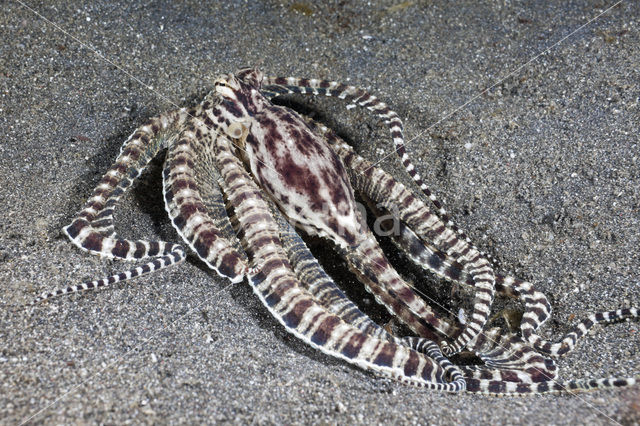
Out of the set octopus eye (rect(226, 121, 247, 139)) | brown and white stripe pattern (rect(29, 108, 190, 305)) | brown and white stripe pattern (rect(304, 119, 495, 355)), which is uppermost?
brown and white stripe pattern (rect(304, 119, 495, 355))

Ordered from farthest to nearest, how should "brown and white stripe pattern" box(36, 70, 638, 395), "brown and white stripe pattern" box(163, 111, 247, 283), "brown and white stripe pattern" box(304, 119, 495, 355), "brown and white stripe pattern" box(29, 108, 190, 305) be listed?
"brown and white stripe pattern" box(304, 119, 495, 355) → "brown and white stripe pattern" box(29, 108, 190, 305) → "brown and white stripe pattern" box(163, 111, 247, 283) → "brown and white stripe pattern" box(36, 70, 638, 395)

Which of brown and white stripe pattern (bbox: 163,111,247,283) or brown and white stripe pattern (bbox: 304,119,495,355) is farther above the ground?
brown and white stripe pattern (bbox: 304,119,495,355)

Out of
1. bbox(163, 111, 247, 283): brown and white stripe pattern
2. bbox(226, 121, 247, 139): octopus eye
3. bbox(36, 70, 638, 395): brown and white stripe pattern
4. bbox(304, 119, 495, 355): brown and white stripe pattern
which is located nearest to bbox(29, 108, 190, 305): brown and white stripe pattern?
bbox(36, 70, 638, 395): brown and white stripe pattern

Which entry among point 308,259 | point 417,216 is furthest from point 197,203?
point 417,216

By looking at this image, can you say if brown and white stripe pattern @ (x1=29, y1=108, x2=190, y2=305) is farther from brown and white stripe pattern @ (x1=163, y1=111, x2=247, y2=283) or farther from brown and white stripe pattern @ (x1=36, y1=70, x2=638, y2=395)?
brown and white stripe pattern @ (x1=163, y1=111, x2=247, y2=283)

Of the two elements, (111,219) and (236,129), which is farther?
(236,129)

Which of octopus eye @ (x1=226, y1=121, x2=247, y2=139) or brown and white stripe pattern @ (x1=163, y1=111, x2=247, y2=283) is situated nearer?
brown and white stripe pattern @ (x1=163, y1=111, x2=247, y2=283)

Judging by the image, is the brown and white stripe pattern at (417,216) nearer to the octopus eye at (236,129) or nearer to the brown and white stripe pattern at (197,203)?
the octopus eye at (236,129)

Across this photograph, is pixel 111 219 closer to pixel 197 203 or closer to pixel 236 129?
pixel 197 203

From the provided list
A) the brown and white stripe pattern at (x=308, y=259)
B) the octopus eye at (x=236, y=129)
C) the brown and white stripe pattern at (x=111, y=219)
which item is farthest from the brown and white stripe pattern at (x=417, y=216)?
the brown and white stripe pattern at (x=111, y=219)

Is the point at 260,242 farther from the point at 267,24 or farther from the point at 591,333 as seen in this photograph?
the point at 267,24

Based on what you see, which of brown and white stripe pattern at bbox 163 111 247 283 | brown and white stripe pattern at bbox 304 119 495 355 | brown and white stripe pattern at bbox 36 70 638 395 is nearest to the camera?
brown and white stripe pattern at bbox 36 70 638 395
